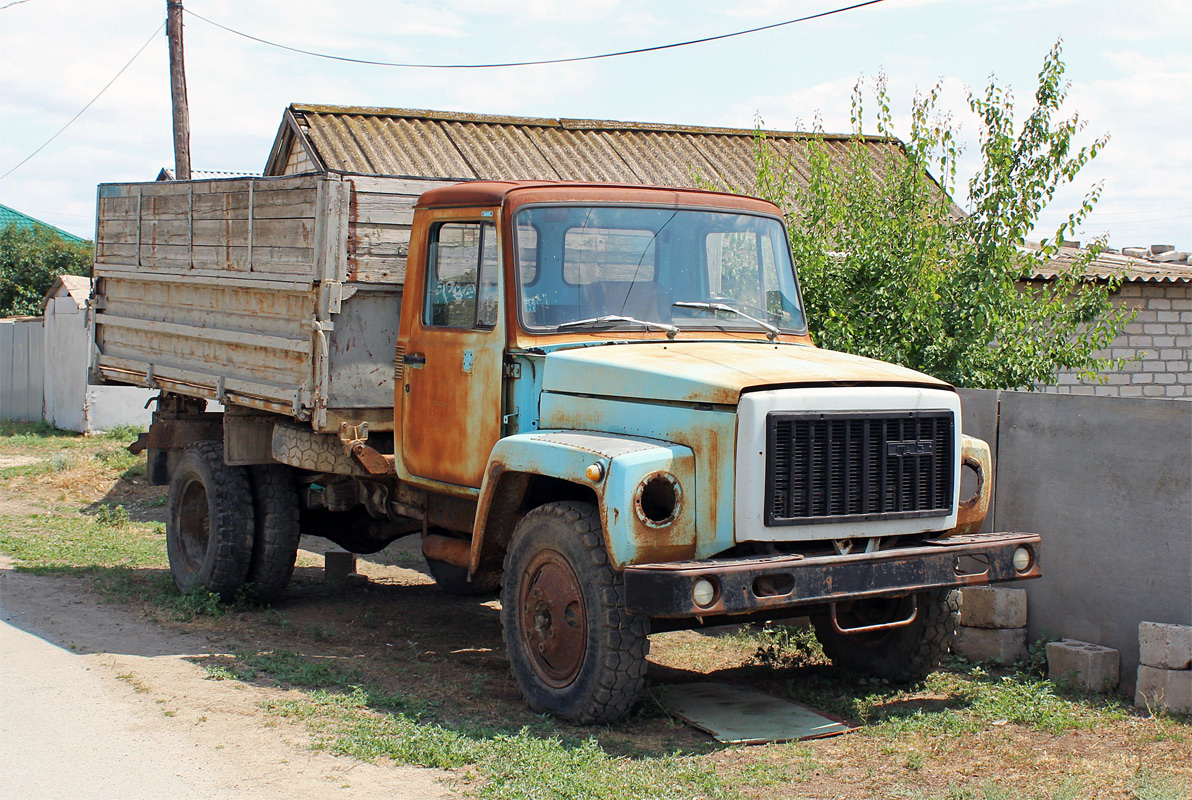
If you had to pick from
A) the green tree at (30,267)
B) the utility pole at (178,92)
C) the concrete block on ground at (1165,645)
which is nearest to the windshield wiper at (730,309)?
the concrete block on ground at (1165,645)

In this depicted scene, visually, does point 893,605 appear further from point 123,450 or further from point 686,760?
Answer: point 123,450

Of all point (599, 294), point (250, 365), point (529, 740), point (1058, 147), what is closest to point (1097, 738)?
→ point (529, 740)

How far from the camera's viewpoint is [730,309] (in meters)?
6.19

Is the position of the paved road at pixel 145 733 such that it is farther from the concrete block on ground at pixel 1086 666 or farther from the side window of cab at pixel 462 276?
the concrete block on ground at pixel 1086 666

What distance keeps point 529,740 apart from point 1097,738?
8.35 feet

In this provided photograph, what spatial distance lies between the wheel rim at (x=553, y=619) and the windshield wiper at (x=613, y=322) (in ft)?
3.75

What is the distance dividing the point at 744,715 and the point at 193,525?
449cm

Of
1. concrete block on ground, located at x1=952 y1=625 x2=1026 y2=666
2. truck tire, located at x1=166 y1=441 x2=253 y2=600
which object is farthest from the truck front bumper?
truck tire, located at x1=166 y1=441 x2=253 y2=600

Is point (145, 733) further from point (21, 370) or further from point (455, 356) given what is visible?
point (21, 370)

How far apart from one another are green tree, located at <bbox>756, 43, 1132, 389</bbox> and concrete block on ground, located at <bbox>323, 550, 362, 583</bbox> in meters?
3.97

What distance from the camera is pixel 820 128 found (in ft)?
30.9

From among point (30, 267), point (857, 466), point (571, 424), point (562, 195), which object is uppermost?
point (30, 267)

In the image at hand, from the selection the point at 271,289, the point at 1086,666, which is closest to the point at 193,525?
the point at 271,289

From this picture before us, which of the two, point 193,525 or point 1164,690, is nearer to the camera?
point 1164,690
